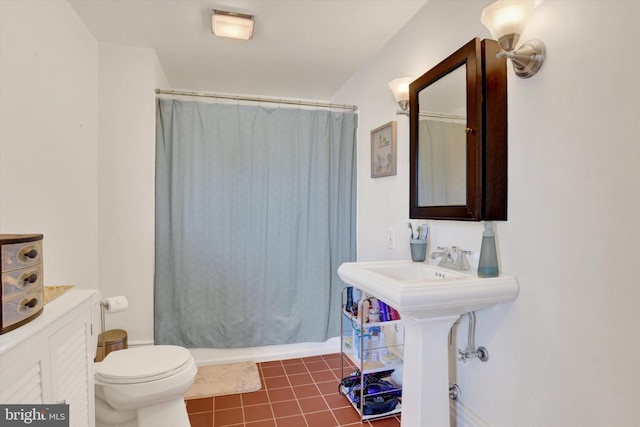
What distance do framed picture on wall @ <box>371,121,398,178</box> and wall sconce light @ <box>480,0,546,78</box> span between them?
0.99 m

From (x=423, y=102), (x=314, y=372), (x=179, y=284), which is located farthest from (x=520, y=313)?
(x=179, y=284)

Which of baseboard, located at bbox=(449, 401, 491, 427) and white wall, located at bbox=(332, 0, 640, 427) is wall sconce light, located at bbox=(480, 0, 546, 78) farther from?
baseboard, located at bbox=(449, 401, 491, 427)

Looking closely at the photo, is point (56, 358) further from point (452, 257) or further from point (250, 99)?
point (250, 99)

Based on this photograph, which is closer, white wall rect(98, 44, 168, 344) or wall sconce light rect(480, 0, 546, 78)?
wall sconce light rect(480, 0, 546, 78)

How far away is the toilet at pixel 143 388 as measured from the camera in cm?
156

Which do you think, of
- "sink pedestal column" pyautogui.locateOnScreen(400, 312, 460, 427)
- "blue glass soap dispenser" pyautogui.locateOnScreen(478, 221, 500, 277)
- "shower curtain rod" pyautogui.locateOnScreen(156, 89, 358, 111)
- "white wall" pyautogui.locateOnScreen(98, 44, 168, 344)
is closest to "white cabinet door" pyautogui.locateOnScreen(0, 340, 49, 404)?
"sink pedestal column" pyautogui.locateOnScreen(400, 312, 460, 427)

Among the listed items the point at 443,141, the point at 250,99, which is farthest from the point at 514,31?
the point at 250,99

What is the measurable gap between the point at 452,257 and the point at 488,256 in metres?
0.26

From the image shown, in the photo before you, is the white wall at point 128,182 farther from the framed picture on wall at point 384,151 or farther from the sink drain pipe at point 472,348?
the sink drain pipe at point 472,348

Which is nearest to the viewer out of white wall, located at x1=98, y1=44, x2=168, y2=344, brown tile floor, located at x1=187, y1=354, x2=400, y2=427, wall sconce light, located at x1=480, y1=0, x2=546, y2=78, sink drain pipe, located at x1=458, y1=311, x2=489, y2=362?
wall sconce light, located at x1=480, y1=0, x2=546, y2=78

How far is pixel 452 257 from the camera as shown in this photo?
1.68 meters

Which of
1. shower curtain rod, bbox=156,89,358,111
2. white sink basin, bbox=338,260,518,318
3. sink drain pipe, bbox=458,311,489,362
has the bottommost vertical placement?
sink drain pipe, bbox=458,311,489,362

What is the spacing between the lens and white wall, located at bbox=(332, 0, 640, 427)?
100cm

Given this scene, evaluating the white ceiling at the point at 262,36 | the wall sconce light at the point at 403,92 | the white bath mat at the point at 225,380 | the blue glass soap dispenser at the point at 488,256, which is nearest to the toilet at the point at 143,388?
the white bath mat at the point at 225,380
